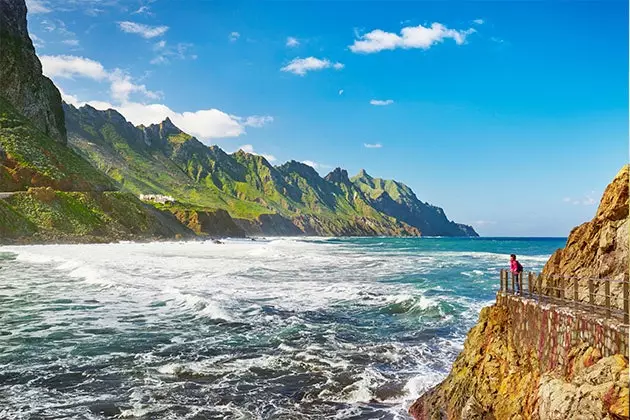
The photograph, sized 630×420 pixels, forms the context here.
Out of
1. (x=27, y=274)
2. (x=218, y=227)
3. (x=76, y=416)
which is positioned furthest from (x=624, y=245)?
(x=218, y=227)

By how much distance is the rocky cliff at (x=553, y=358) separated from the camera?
9000 millimetres

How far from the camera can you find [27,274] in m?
45.1

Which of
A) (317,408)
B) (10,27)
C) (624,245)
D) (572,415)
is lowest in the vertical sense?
(317,408)

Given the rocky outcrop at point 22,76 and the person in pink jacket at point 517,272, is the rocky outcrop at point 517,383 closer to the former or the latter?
the person in pink jacket at point 517,272

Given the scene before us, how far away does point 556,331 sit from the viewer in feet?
37.5

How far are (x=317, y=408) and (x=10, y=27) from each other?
172 metres

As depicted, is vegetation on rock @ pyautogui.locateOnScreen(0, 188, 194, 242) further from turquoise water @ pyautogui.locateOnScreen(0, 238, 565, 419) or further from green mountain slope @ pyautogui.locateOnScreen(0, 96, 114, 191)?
turquoise water @ pyautogui.locateOnScreen(0, 238, 565, 419)

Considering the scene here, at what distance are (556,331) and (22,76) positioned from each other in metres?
166

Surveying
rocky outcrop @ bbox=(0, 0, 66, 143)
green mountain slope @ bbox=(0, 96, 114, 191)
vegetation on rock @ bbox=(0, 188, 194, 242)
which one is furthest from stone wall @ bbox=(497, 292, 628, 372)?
rocky outcrop @ bbox=(0, 0, 66, 143)

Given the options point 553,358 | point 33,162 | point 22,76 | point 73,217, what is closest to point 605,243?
point 553,358

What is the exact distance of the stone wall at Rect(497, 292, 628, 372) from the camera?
31.7 ft

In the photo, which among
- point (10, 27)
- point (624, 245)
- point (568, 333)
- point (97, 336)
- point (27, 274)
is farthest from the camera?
point (10, 27)

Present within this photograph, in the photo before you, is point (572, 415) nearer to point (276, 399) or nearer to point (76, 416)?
point (276, 399)

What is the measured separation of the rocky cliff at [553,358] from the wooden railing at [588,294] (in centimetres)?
50
